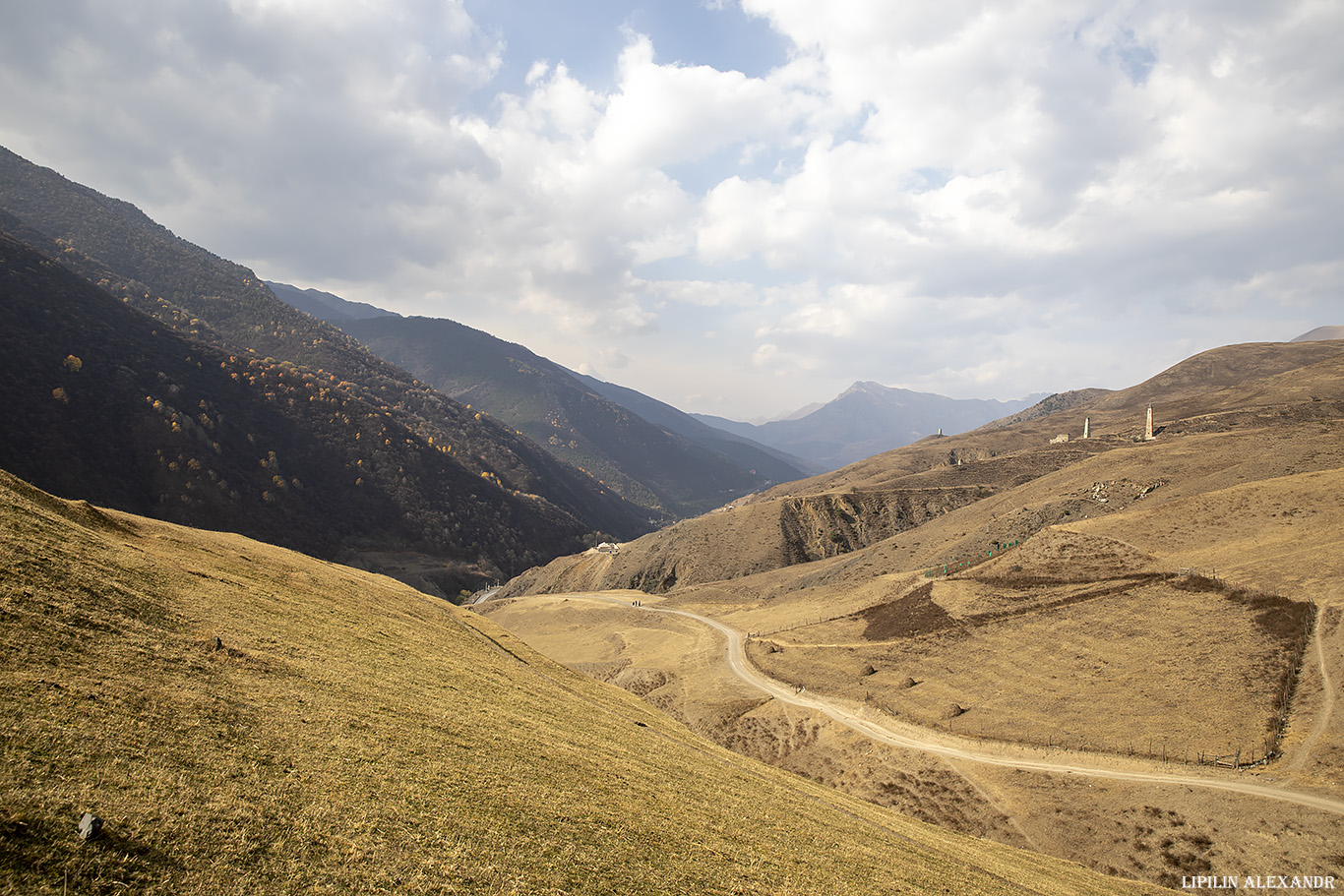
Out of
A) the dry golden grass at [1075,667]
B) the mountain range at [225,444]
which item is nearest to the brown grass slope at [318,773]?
the dry golden grass at [1075,667]

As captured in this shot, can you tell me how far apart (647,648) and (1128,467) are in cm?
6577

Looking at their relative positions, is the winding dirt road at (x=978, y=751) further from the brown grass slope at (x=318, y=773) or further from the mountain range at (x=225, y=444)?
the mountain range at (x=225, y=444)

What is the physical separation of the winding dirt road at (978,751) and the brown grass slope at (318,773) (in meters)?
10.7

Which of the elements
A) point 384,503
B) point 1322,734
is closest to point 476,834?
point 1322,734

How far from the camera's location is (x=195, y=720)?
11.4m

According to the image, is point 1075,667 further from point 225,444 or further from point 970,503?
point 225,444

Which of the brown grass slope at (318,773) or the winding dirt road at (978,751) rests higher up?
the brown grass slope at (318,773)

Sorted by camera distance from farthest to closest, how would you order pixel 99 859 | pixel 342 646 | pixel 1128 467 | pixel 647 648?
pixel 1128 467 → pixel 647 648 → pixel 342 646 → pixel 99 859

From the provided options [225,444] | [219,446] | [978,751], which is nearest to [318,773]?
[978,751]

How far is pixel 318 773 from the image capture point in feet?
37.0

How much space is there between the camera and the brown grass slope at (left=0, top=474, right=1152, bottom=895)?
27.1 feet

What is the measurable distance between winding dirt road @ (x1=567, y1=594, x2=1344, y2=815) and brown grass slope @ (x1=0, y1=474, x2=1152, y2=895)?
10670 millimetres

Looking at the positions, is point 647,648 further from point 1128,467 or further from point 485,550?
point 485,550

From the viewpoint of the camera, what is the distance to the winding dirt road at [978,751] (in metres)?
27.4
